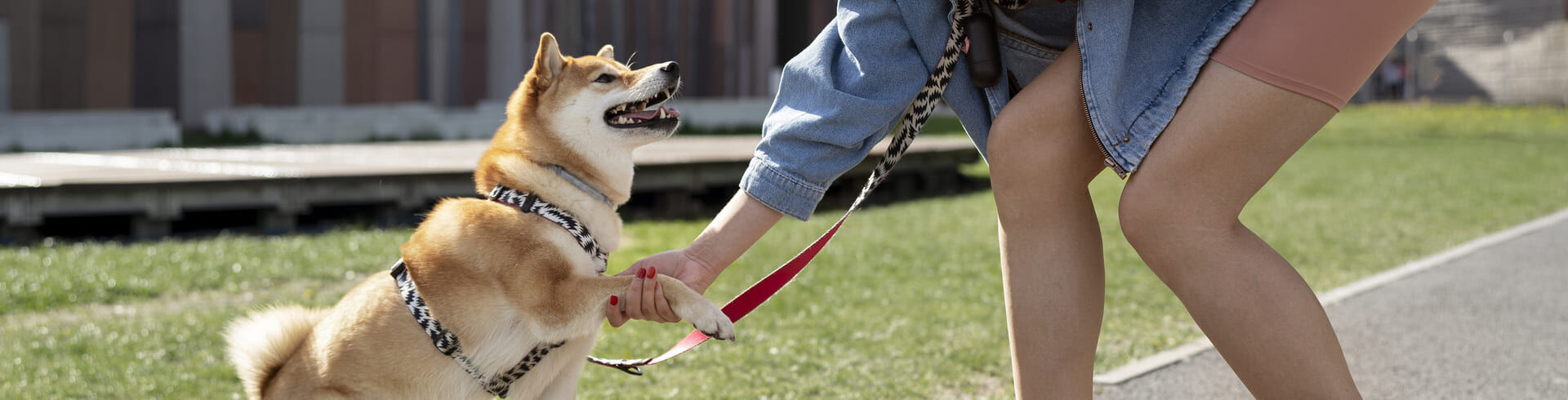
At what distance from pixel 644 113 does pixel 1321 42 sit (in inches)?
50.0

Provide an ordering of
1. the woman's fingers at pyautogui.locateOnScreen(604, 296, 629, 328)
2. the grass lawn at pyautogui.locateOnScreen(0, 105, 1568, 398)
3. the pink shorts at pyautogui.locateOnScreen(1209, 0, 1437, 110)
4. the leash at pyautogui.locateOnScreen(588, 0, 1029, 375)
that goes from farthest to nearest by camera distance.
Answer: the grass lawn at pyautogui.locateOnScreen(0, 105, 1568, 398), the woman's fingers at pyautogui.locateOnScreen(604, 296, 629, 328), the leash at pyautogui.locateOnScreen(588, 0, 1029, 375), the pink shorts at pyautogui.locateOnScreen(1209, 0, 1437, 110)

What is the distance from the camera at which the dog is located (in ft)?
6.87

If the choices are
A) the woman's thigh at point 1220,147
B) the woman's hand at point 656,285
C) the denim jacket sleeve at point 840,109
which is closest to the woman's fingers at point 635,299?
the woman's hand at point 656,285

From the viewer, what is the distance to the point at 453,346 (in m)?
2.13

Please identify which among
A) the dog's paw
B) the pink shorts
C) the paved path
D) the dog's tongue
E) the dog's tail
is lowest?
the paved path

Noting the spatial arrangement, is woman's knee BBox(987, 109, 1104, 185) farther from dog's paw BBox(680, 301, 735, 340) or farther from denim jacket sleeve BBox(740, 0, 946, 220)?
dog's paw BBox(680, 301, 735, 340)

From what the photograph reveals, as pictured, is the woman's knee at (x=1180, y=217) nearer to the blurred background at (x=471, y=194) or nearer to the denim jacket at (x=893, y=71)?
the denim jacket at (x=893, y=71)

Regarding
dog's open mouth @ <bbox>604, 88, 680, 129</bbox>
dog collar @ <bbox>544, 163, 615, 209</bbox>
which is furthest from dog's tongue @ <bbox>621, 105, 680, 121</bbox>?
dog collar @ <bbox>544, 163, 615, 209</bbox>

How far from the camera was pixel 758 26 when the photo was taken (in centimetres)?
2253

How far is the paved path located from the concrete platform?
504 cm

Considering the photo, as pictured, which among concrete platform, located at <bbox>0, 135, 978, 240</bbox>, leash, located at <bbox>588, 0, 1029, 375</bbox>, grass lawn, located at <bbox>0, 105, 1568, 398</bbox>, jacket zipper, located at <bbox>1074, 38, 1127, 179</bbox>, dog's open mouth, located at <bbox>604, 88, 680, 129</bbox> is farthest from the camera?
concrete platform, located at <bbox>0, 135, 978, 240</bbox>

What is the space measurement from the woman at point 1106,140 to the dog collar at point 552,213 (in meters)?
0.15

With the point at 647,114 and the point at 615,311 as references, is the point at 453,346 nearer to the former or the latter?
the point at 615,311

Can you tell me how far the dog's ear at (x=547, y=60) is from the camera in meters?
2.33
